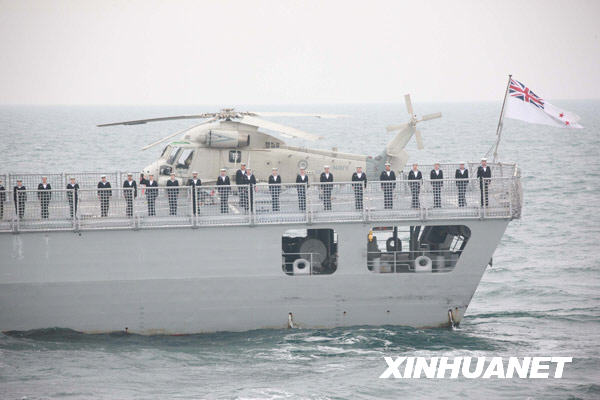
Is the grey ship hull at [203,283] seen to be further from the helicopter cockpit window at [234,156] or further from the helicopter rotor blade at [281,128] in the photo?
the helicopter cockpit window at [234,156]

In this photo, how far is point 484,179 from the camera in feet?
75.8

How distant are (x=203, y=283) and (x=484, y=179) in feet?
27.4

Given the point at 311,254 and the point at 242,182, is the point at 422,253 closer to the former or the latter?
the point at 311,254

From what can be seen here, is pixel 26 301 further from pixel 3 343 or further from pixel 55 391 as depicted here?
pixel 55 391

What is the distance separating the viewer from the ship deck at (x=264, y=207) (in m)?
22.6

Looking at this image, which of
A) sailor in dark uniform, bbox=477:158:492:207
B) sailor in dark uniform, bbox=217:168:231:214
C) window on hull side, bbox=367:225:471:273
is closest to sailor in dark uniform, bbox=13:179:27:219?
sailor in dark uniform, bbox=217:168:231:214

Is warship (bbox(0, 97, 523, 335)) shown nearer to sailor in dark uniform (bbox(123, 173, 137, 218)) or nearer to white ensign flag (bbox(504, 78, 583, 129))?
sailor in dark uniform (bbox(123, 173, 137, 218))

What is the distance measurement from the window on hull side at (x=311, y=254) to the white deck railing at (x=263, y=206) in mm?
1390

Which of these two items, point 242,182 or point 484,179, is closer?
point 484,179

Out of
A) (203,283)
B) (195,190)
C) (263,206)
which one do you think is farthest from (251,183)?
(203,283)

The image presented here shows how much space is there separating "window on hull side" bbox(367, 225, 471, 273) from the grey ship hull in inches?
29.7

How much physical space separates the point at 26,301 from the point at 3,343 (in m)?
1.31

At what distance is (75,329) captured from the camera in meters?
23.0

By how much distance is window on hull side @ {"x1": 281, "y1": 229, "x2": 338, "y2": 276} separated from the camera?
23484 millimetres
